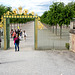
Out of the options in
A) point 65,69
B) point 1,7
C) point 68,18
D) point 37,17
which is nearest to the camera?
point 65,69

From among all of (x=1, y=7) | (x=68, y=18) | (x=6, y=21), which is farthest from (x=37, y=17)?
(x=1, y=7)

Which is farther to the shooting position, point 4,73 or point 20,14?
point 20,14

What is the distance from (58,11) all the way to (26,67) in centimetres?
2056

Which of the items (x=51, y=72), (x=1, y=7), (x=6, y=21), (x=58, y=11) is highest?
(x=1, y=7)

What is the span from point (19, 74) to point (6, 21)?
28.4ft

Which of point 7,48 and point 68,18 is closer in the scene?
point 7,48

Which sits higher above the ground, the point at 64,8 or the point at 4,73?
the point at 64,8

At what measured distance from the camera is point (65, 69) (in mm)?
9180

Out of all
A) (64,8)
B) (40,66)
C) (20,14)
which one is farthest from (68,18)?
(40,66)

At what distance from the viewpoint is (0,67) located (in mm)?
9594

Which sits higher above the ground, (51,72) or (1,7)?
(1,7)

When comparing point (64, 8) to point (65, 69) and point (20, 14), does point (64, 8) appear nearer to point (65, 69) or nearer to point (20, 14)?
point (20, 14)

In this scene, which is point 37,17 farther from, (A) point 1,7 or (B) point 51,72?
(A) point 1,7

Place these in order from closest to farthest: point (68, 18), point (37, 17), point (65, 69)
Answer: point (65, 69)
point (37, 17)
point (68, 18)
